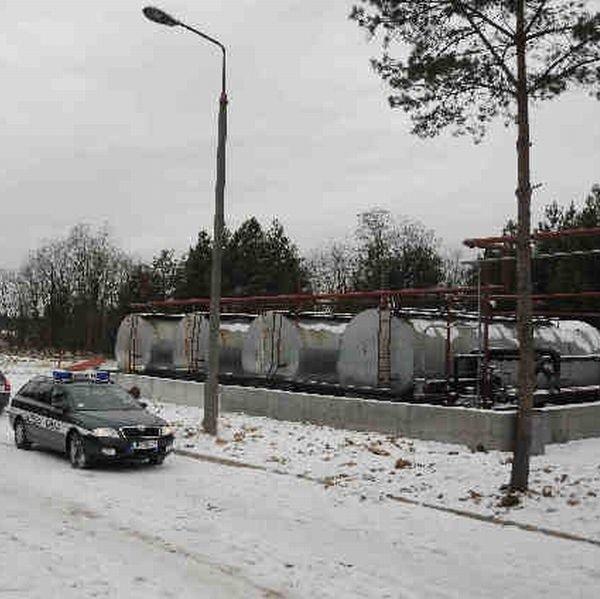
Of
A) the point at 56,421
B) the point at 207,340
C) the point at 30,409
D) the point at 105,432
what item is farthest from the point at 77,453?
the point at 207,340

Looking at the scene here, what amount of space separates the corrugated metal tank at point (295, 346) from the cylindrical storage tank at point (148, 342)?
20.6 feet

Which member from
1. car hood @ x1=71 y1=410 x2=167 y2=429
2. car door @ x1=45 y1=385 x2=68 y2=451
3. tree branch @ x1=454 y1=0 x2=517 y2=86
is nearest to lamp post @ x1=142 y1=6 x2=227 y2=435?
car hood @ x1=71 y1=410 x2=167 y2=429

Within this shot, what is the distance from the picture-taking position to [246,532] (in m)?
Answer: 9.60

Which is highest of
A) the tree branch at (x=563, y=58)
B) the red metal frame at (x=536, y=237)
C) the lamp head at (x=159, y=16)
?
the lamp head at (x=159, y=16)

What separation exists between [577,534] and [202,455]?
8068 millimetres

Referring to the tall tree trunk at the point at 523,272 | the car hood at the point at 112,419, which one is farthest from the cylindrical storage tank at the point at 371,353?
the tall tree trunk at the point at 523,272

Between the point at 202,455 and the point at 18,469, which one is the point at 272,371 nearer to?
the point at 202,455

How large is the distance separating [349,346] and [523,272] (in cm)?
967

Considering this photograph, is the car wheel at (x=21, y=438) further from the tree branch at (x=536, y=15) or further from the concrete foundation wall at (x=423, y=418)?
the tree branch at (x=536, y=15)

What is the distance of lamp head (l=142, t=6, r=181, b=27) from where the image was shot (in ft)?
52.9

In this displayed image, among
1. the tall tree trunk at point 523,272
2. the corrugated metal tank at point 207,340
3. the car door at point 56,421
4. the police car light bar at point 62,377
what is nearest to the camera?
the tall tree trunk at point 523,272

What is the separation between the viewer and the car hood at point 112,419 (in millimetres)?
14319

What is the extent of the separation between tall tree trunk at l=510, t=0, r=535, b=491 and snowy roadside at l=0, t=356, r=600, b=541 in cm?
59

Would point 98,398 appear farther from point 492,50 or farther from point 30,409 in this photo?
point 492,50
